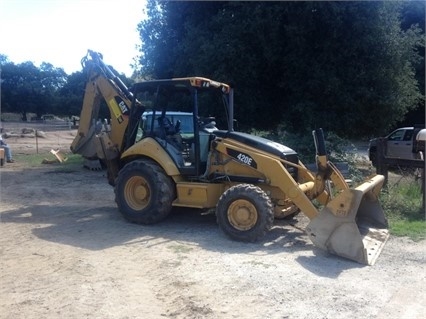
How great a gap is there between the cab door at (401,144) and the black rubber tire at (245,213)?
13069 mm

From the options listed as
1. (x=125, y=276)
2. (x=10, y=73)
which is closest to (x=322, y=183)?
(x=125, y=276)

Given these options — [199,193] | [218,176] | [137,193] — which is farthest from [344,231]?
[137,193]

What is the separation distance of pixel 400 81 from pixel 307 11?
4.44m

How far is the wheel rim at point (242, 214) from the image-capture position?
7.31 metres

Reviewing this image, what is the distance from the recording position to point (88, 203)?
10656 mm

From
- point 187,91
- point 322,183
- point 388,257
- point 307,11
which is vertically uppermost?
point 307,11

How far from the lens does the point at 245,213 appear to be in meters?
7.35

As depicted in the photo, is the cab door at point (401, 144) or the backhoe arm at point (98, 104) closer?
the backhoe arm at point (98, 104)

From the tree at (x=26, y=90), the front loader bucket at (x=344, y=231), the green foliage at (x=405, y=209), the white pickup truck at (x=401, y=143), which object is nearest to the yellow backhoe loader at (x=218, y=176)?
the front loader bucket at (x=344, y=231)

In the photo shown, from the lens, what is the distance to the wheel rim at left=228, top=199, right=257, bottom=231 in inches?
288

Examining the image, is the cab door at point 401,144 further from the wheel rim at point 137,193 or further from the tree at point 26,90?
the tree at point 26,90

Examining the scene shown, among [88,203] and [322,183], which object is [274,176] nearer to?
[322,183]

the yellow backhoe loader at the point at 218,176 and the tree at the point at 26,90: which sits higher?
the tree at the point at 26,90

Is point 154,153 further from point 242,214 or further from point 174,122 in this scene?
point 242,214
